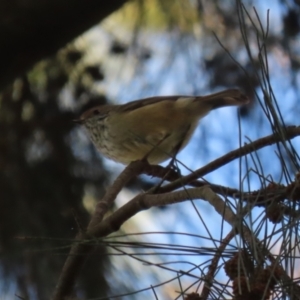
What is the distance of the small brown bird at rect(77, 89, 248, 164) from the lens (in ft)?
9.32

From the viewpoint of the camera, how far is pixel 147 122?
9.67ft

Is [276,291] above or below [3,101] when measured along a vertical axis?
below

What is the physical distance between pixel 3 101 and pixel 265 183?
186cm

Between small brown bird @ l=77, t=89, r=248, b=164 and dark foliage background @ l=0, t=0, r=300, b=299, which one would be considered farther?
small brown bird @ l=77, t=89, r=248, b=164

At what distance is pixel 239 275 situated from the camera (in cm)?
108

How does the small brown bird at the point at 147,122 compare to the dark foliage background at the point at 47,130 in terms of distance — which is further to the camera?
the small brown bird at the point at 147,122

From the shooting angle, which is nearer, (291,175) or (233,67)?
(291,175)

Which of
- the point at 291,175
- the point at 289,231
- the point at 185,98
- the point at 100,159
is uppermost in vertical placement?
the point at 185,98

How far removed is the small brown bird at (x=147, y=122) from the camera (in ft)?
9.32

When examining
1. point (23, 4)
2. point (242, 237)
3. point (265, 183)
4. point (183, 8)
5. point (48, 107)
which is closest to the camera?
point (242, 237)

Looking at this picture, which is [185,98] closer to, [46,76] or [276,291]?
[46,76]

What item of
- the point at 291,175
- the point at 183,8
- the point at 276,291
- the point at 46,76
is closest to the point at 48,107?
the point at 46,76

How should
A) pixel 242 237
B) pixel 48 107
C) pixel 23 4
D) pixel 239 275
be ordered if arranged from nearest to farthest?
1. pixel 239 275
2. pixel 242 237
3. pixel 23 4
4. pixel 48 107

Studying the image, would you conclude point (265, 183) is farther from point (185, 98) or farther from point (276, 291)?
point (185, 98)
